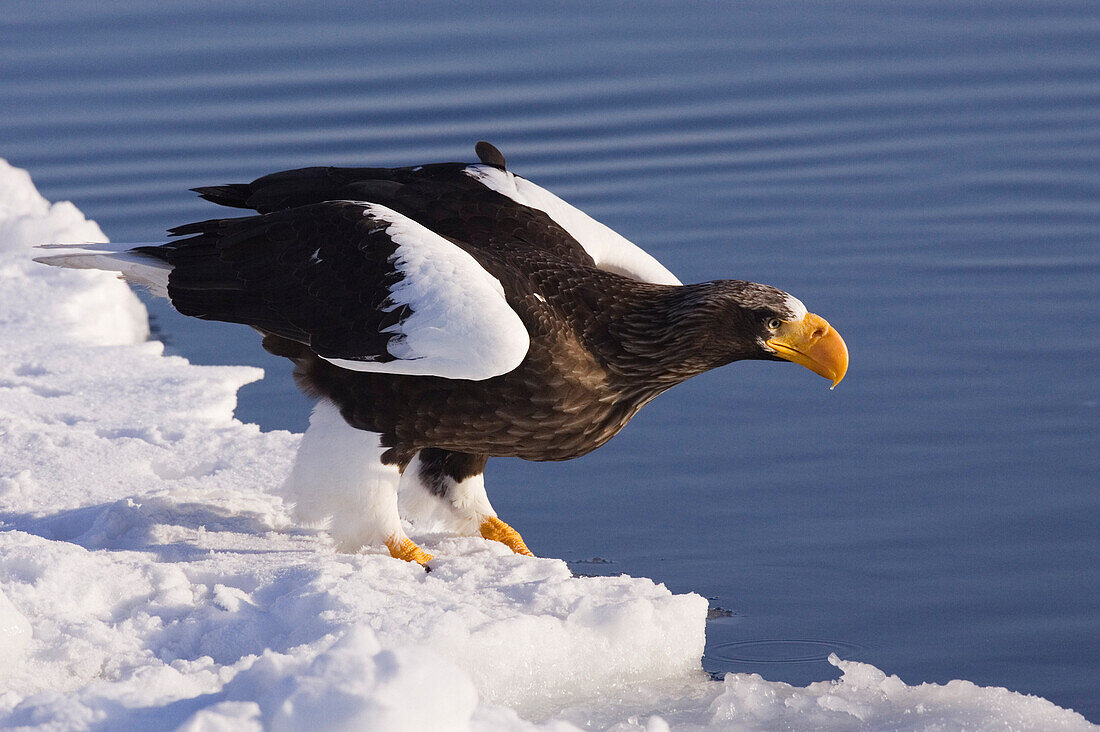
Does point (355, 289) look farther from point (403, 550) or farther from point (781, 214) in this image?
point (781, 214)

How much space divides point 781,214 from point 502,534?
3999 mm

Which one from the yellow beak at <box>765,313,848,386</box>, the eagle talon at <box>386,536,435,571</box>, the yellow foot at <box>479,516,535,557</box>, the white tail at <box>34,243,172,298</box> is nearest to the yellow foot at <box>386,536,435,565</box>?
the eagle talon at <box>386,536,435,571</box>

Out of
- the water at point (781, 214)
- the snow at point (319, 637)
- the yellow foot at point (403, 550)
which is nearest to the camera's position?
the snow at point (319, 637)

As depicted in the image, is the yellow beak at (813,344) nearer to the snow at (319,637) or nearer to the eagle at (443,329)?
the eagle at (443,329)

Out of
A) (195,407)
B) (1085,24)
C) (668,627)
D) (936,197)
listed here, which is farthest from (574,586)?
(1085,24)

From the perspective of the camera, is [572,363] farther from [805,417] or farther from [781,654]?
[805,417]

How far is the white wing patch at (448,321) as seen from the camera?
13.8 ft

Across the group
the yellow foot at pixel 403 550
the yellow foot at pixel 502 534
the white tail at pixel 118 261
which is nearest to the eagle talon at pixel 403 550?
the yellow foot at pixel 403 550

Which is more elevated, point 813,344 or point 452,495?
point 813,344

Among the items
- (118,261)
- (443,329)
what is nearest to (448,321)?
(443,329)

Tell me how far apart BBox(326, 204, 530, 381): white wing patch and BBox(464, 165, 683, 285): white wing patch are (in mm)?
736

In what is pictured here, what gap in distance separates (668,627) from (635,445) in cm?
188

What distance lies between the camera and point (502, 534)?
4.92 meters

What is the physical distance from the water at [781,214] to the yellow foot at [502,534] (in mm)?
209
